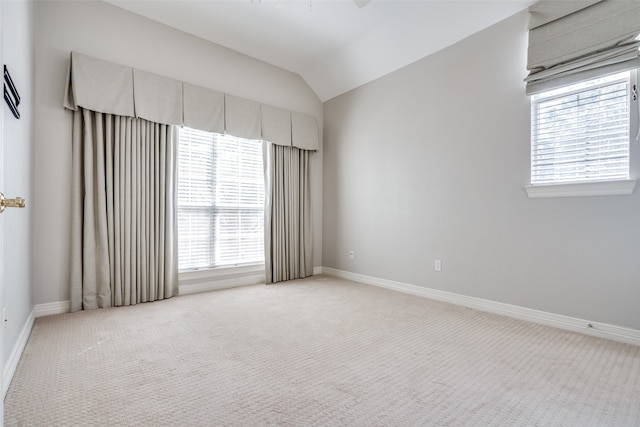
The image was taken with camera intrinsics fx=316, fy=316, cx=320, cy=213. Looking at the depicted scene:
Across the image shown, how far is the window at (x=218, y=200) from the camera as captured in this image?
11.6 feet

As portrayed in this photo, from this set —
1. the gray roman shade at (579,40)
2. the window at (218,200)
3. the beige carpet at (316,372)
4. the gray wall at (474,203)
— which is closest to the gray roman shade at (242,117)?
the window at (218,200)

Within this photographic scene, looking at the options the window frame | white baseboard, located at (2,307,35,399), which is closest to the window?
white baseboard, located at (2,307,35,399)

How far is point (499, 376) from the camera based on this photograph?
1752 millimetres

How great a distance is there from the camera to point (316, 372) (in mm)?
1777

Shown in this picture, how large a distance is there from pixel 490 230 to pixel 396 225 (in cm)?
105

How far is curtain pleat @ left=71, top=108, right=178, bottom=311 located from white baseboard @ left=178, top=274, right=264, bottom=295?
194 millimetres

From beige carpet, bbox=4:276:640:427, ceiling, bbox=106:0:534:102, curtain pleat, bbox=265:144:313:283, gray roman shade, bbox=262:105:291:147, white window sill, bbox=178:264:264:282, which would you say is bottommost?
beige carpet, bbox=4:276:640:427

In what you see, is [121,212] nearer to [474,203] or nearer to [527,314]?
[474,203]

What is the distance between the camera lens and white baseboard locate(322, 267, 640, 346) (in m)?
2.22

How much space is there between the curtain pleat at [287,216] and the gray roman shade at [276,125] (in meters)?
0.10

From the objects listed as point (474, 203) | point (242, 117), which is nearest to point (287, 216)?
point (242, 117)

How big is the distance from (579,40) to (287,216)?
131 inches

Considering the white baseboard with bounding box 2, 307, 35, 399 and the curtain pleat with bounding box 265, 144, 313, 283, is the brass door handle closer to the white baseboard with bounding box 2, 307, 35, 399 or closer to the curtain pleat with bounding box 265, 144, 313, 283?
the white baseboard with bounding box 2, 307, 35, 399

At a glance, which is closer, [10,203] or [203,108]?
[10,203]
